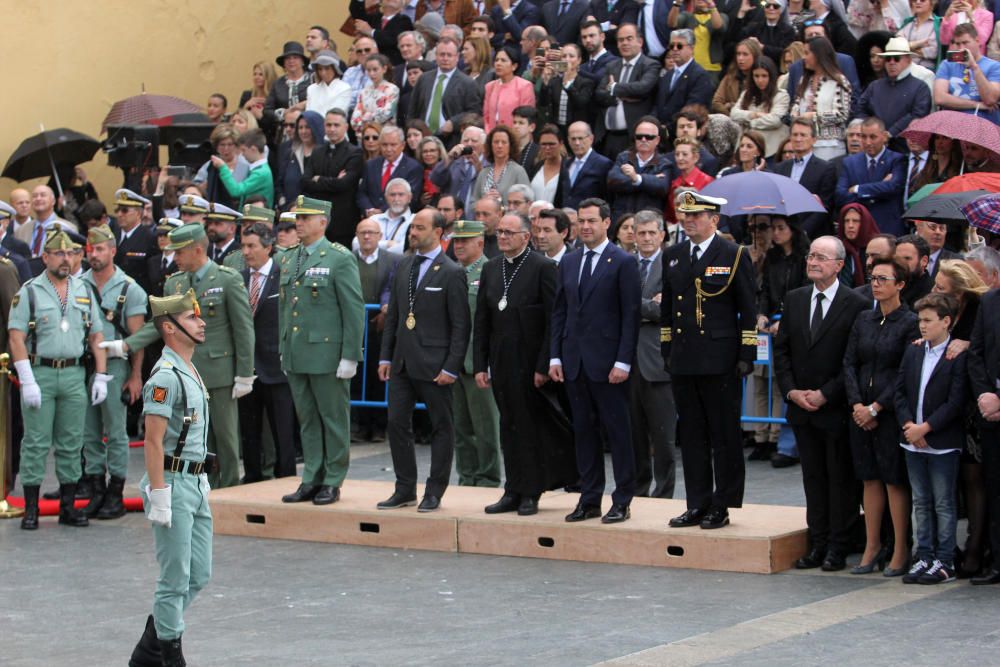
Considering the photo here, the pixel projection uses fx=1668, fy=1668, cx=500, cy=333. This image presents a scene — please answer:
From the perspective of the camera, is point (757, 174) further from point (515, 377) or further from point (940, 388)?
point (940, 388)

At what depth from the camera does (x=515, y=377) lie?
10656mm

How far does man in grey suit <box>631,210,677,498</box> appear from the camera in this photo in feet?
38.0

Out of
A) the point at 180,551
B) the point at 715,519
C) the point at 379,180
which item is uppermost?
the point at 379,180

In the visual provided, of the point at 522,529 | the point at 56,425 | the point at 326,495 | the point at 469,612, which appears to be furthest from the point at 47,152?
the point at 469,612

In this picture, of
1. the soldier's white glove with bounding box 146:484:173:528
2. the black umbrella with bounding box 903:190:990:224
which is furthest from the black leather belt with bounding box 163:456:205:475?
the black umbrella with bounding box 903:190:990:224

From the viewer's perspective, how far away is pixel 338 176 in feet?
53.9

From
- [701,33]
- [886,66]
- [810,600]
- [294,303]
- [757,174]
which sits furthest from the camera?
[701,33]

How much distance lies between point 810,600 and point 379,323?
21.4 feet

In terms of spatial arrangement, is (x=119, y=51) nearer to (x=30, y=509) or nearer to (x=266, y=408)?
→ (x=266, y=408)

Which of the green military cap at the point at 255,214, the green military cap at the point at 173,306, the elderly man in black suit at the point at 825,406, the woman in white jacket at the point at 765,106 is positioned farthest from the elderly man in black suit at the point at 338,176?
the green military cap at the point at 173,306

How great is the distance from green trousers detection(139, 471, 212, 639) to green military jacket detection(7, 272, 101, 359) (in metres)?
4.23

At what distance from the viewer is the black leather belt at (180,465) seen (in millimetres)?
7594

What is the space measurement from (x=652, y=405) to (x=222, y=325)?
310 centimetres

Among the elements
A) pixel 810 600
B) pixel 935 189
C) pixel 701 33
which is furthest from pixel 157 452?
pixel 701 33
